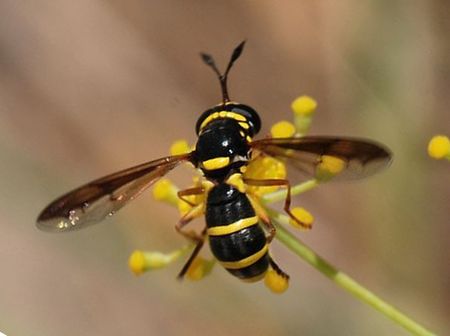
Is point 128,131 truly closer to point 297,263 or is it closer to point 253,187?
point 297,263

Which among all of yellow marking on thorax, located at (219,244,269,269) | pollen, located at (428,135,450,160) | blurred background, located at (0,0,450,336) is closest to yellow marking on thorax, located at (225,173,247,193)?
yellow marking on thorax, located at (219,244,269,269)

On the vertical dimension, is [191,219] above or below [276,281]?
above

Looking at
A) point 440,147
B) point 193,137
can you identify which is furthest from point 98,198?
point 193,137

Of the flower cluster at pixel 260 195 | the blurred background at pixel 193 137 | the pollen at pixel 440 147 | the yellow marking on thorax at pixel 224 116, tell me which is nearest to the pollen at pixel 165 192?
the flower cluster at pixel 260 195

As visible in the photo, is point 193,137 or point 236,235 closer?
point 236,235

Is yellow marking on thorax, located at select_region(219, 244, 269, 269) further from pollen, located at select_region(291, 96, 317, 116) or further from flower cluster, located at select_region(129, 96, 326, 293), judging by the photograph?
pollen, located at select_region(291, 96, 317, 116)

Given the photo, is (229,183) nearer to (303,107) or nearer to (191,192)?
(191,192)

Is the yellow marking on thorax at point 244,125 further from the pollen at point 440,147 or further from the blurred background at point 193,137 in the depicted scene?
the blurred background at point 193,137
